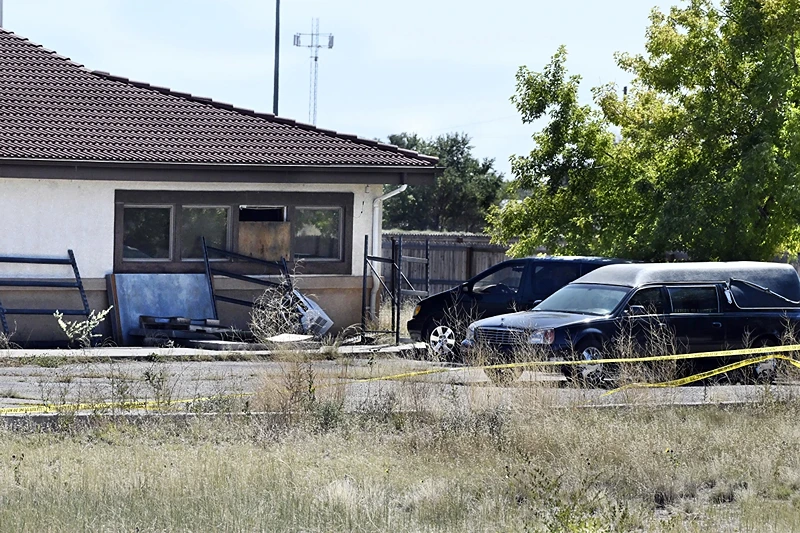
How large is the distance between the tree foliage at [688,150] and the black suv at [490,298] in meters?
2.30

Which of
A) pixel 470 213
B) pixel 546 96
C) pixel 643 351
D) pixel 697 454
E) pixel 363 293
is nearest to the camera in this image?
pixel 697 454

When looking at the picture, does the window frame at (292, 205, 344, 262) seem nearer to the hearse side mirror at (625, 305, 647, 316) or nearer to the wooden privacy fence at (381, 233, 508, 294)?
the hearse side mirror at (625, 305, 647, 316)

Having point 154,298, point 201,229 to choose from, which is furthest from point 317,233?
point 154,298

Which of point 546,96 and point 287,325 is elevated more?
point 546,96

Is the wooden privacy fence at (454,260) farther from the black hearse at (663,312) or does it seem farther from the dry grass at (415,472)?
the dry grass at (415,472)

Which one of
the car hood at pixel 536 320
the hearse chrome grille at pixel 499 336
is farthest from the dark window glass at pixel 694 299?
the hearse chrome grille at pixel 499 336

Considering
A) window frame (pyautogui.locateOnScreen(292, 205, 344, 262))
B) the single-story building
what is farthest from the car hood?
window frame (pyautogui.locateOnScreen(292, 205, 344, 262))

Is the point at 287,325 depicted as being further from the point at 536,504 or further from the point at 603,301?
the point at 536,504

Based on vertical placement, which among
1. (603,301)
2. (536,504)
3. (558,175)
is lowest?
(536,504)

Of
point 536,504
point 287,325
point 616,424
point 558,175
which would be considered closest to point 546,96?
point 558,175

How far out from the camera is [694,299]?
16406mm

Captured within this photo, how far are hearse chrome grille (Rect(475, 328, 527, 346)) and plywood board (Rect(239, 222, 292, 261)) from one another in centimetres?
624

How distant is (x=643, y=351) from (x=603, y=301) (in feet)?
2.99

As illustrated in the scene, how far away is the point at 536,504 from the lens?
870 cm
